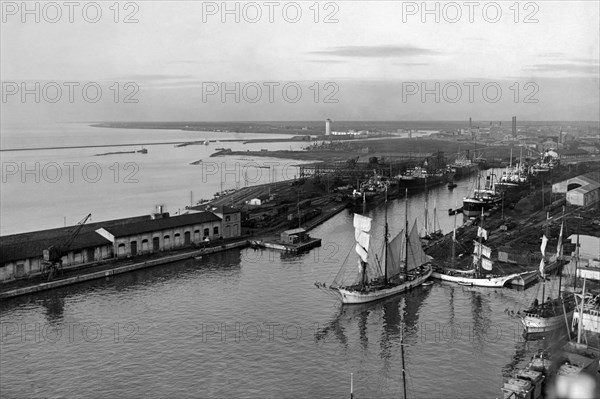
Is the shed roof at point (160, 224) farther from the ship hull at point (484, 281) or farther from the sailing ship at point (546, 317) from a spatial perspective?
the sailing ship at point (546, 317)

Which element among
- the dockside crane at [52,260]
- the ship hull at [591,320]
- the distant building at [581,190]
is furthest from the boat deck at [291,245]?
the distant building at [581,190]

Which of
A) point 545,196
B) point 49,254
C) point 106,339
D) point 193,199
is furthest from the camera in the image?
point 193,199

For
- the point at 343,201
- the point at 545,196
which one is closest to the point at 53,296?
the point at 343,201

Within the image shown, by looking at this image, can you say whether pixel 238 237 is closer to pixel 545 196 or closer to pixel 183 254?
pixel 183 254

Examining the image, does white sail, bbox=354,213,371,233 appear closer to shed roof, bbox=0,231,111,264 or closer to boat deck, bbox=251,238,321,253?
boat deck, bbox=251,238,321,253

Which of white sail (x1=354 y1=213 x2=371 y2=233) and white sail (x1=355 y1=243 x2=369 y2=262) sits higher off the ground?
white sail (x1=354 y1=213 x2=371 y2=233)

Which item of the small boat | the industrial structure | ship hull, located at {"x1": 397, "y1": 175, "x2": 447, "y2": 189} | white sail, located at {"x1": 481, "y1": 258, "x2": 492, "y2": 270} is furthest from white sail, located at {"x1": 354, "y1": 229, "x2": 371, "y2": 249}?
ship hull, located at {"x1": 397, "y1": 175, "x2": 447, "y2": 189}

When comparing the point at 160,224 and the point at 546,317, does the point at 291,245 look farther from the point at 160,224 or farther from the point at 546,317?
the point at 546,317

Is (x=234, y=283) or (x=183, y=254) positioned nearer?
(x=234, y=283)
